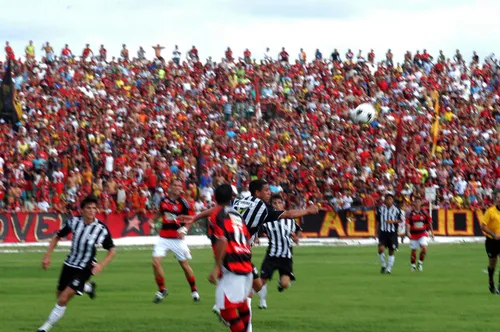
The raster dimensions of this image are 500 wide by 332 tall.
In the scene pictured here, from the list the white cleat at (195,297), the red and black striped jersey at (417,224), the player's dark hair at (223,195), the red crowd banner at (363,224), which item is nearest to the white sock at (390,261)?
the red and black striped jersey at (417,224)

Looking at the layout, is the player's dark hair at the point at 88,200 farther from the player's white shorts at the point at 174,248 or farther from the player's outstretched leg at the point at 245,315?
the player's white shorts at the point at 174,248

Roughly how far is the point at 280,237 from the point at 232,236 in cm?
625

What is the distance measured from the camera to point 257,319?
655 inches

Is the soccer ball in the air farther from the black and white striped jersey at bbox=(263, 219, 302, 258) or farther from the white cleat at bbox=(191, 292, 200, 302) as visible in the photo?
the black and white striped jersey at bbox=(263, 219, 302, 258)

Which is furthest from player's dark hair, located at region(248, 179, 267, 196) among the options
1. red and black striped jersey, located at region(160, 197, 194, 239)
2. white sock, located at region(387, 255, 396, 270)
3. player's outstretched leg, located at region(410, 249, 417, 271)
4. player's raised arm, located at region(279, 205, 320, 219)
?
player's outstretched leg, located at region(410, 249, 417, 271)

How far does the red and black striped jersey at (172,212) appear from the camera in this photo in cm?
1977

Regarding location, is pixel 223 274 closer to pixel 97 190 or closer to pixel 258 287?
pixel 258 287

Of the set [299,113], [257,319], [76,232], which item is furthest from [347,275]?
[299,113]

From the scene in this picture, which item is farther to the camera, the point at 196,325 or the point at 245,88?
the point at 245,88

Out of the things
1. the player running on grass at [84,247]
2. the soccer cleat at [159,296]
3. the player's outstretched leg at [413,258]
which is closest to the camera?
the player running on grass at [84,247]

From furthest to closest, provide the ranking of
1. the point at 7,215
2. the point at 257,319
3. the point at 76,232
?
the point at 7,215 < the point at 257,319 < the point at 76,232

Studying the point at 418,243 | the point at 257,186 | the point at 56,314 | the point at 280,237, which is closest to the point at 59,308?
the point at 56,314

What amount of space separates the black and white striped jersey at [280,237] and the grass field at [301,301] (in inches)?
35.6

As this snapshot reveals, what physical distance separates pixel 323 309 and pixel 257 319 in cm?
185
